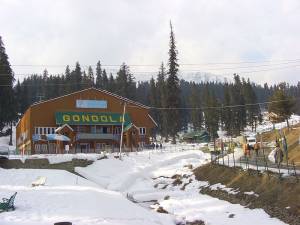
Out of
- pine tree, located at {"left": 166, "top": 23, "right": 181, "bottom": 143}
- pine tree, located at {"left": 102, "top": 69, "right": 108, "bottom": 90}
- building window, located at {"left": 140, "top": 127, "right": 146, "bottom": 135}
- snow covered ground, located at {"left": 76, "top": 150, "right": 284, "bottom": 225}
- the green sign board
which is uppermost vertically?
pine tree, located at {"left": 102, "top": 69, "right": 108, "bottom": 90}

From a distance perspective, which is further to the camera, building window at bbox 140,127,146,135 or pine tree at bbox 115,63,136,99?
pine tree at bbox 115,63,136,99

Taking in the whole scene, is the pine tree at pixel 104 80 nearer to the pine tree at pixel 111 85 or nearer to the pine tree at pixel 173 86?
the pine tree at pixel 111 85

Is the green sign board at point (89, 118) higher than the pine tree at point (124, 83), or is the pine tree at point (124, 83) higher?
the pine tree at point (124, 83)

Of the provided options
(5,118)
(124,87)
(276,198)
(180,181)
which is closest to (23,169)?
(180,181)

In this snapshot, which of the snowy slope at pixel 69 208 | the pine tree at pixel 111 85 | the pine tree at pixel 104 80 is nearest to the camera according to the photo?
the snowy slope at pixel 69 208

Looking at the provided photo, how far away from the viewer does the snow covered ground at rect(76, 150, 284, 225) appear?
26416 mm

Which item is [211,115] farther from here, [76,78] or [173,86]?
[76,78]

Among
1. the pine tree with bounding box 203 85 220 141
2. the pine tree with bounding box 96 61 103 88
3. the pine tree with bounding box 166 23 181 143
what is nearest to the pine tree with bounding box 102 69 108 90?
the pine tree with bounding box 96 61 103 88

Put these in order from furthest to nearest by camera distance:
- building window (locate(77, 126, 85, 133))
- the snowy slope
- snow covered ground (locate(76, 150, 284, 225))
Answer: building window (locate(77, 126, 85, 133)) < snow covered ground (locate(76, 150, 284, 225)) < the snowy slope

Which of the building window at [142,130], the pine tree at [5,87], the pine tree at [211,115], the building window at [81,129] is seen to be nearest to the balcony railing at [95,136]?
the building window at [81,129]

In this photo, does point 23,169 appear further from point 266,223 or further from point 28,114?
point 266,223

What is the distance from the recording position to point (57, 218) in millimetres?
23250

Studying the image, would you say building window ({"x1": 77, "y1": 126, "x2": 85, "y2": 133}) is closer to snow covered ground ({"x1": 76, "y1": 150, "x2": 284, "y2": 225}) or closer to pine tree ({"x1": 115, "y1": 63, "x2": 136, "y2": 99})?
snow covered ground ({"x1": 76, "y1": 150, "x2": 284, "y2": 225})

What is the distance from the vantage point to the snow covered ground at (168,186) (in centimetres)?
2642
